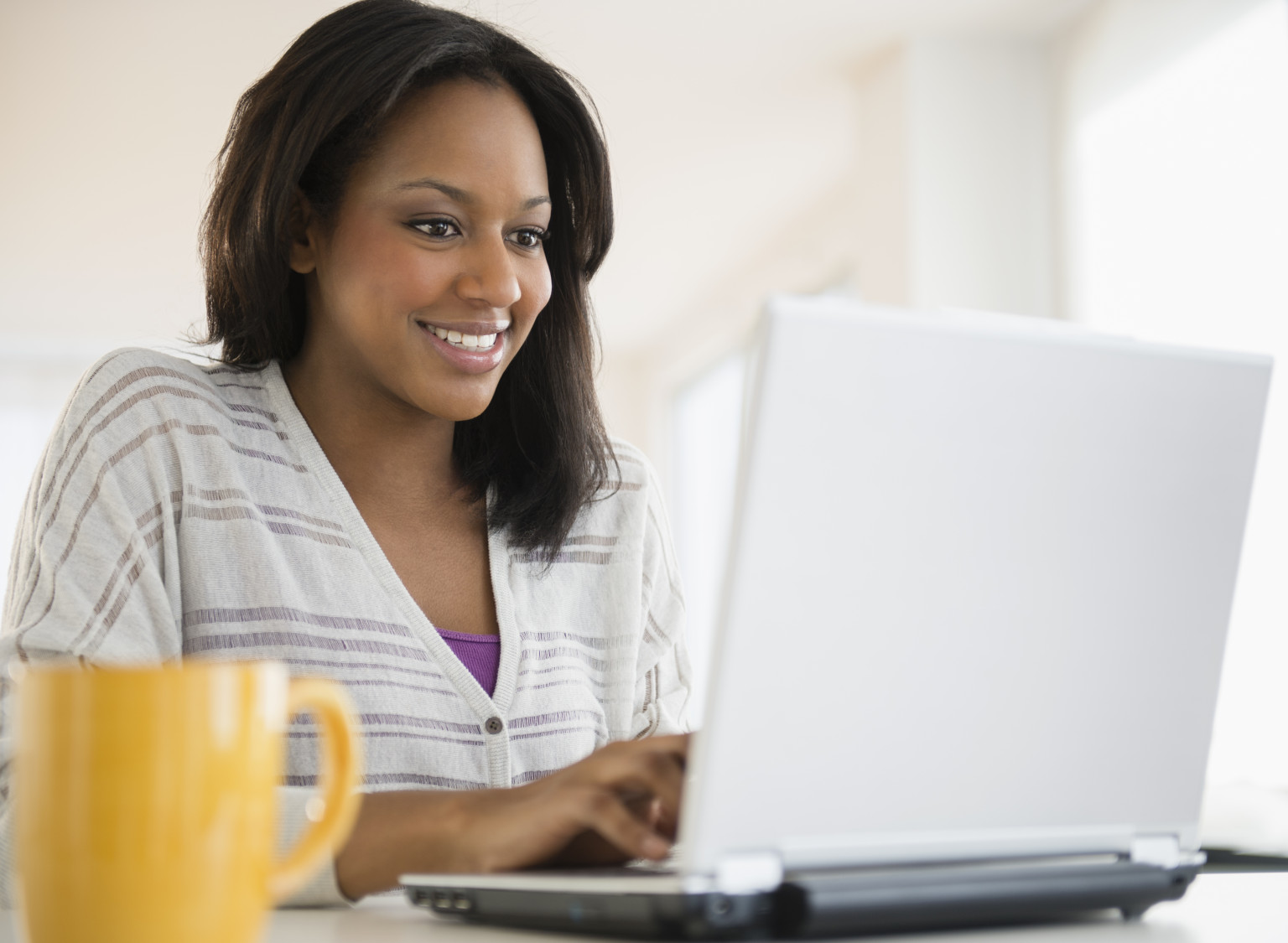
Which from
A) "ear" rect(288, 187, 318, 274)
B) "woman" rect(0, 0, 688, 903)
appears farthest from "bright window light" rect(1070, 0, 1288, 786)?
"ear" rect(288, 187, 318, 274)

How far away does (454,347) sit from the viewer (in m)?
1.37

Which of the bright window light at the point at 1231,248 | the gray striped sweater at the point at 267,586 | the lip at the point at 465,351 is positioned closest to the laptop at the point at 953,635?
the gray striped sweater at the point at 267,586

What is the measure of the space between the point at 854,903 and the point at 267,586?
29.8 inches

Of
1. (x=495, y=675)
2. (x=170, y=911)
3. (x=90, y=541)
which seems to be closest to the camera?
(x=170, y=911)

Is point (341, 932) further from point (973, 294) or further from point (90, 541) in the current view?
point (973, 294)

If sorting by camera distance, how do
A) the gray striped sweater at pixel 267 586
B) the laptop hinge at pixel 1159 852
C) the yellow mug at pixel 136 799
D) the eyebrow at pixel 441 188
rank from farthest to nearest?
the eyebrow at pixel 441 188, the gray striped sweater at pixel 267 586, the laptop hinge at pixel 1159 852, the yellow mug at pixel 136 799

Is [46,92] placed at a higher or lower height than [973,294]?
higher

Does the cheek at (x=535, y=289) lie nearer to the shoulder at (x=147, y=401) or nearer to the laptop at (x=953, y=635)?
the shoulder at (x=147, y=401)

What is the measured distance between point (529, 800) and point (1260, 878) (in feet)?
1.87

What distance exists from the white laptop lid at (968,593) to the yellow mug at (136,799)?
203mm

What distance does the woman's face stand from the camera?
134cm

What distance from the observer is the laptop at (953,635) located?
577 millimetres

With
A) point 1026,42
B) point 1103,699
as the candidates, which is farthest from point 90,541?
point 1026,42

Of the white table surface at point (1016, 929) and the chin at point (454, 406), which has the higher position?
the chin at point (454, 406)
